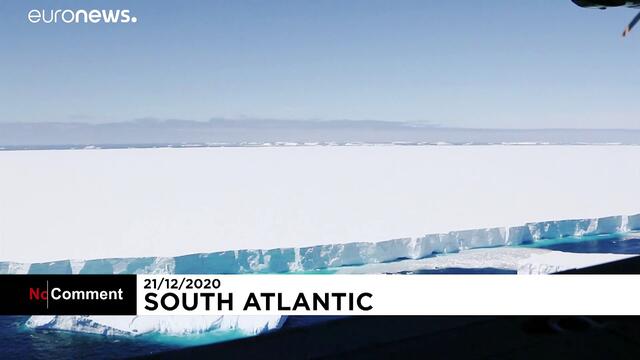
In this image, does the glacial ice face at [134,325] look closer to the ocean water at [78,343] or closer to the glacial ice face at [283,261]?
the glacial ice face at [283,261]

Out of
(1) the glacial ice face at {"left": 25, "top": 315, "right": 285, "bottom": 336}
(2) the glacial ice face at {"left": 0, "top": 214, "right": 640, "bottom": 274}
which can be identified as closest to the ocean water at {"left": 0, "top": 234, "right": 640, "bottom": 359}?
(1) the glacial ice face at {"left": 25, "top": 315, "right": 285, "bottom": 336}

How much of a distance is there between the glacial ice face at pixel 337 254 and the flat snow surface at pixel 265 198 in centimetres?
38

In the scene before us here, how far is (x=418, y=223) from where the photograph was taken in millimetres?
8484

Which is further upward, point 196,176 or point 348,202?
point 196,176

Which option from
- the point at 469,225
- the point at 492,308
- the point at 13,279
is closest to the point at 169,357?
the point at 13,279

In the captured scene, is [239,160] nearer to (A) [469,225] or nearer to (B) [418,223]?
(B) [418,223]

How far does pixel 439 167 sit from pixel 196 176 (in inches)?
298

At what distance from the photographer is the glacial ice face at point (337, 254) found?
8203 millimetres

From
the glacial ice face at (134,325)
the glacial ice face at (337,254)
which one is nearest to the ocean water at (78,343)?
the glacial ice face at (134,325)

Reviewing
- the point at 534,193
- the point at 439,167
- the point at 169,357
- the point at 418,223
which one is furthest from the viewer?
the point at 439,167

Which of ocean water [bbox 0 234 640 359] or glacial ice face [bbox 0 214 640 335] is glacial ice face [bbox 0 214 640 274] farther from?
ocean water [bbox 0 234 640 359]

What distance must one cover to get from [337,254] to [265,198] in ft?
7.91

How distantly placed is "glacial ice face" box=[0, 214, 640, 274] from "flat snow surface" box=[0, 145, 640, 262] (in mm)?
377

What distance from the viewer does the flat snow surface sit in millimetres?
5418
